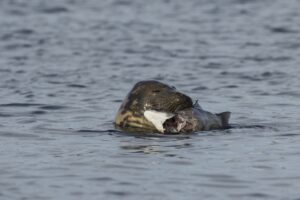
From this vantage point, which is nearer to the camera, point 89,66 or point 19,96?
point 19,96

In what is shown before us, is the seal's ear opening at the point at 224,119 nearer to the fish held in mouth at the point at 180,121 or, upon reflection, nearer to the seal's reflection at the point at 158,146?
the fish held in mouth at the point at 180,121

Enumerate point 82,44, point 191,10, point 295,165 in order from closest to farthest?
point 295,165 → point 82,44 → point 191,10

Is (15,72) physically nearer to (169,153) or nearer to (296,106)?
(296,106)

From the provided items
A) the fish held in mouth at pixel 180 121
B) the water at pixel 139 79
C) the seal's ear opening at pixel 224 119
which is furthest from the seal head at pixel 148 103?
the seal's ear opening at pixel 224 119

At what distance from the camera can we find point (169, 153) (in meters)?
10.3

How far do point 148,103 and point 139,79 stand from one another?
179 inches

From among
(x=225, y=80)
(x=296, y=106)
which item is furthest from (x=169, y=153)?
(x=225, y=80)

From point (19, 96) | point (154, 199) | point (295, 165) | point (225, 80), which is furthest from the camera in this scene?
point (225, 80)

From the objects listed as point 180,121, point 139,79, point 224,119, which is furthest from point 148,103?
point 139,79

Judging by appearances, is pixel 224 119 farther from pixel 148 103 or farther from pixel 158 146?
pixel 158 146

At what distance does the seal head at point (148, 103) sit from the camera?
37.8 ft

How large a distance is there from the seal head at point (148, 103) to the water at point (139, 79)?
304mm

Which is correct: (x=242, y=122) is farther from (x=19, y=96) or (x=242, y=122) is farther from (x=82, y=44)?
(x=82, y=44)

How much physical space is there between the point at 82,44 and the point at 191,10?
5.42 meters
